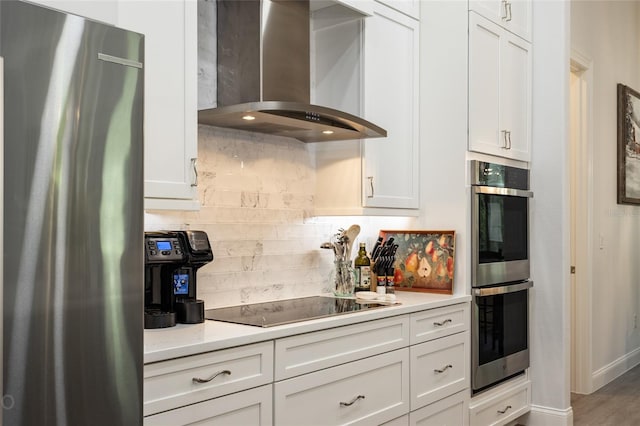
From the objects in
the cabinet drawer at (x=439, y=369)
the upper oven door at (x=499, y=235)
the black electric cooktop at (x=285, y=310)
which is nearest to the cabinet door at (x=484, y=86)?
the upper oven door at (x=499, y=235)

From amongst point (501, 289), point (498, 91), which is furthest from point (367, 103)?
point (501, 289)

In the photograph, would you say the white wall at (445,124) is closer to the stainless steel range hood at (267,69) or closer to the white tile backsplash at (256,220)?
the white tile backsplash at (256,220)

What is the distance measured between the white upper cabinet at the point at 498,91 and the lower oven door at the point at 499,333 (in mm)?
798

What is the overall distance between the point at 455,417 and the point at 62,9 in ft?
8.60

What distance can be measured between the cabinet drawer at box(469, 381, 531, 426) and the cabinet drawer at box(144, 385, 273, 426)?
1.54 metres

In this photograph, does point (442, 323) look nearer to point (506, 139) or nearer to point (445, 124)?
point (445, 124)

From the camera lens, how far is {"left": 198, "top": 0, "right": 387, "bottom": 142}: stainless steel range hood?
2.69 m

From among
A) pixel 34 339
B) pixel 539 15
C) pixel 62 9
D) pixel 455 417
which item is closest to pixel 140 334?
pixel 34 339

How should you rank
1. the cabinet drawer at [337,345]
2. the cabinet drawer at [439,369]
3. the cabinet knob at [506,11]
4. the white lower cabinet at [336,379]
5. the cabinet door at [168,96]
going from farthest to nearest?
the cabinet knob at [506,11]
the cabinet drawer at [439,369]
the cabinet drawer at [337,345]
the cabinet door at [168,96]
the white lower cabinet at [336,379]

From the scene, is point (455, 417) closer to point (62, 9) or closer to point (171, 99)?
point (171, 99)

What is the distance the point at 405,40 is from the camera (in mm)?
3508

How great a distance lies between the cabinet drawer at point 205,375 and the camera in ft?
6.25

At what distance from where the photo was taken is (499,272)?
3.65 metres

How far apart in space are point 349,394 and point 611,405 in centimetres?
273
